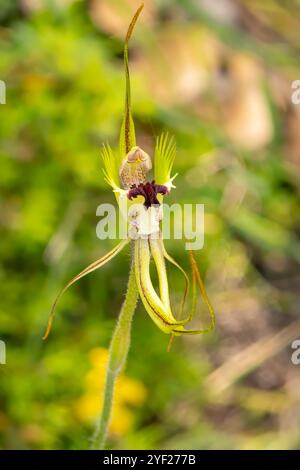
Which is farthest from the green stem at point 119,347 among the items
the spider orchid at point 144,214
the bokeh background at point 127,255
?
the bokeh background at point 127,255

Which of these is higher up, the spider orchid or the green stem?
the spider orchid

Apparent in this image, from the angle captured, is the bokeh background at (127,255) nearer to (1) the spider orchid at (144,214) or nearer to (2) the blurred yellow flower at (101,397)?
(2) the blurred yellow flower at (101,397)

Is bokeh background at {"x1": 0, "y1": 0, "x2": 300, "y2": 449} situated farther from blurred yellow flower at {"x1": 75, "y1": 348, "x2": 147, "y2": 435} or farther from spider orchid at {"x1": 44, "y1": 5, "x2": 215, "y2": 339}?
spider orchid at {"x1": 44, "y1": 5, "x2": 215, "y2": 339}

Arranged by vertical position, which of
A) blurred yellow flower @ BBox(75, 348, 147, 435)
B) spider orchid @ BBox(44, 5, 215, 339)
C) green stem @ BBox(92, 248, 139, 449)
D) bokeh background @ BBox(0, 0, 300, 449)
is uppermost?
bokeh background @ BBox(0, 0, 300, 449)

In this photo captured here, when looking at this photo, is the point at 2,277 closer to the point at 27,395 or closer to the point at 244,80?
the point at 27,395

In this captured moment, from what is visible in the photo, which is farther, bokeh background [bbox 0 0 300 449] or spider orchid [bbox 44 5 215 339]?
bokeh background [bbox 0 0 300 449]

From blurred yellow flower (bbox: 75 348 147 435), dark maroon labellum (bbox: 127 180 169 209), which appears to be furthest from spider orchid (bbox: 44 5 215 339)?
blurred yellow flower (bbox: 75 348 147 435)
